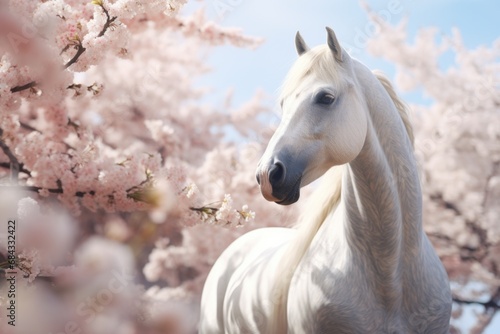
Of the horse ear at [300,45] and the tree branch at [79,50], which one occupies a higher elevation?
the horse ear at [300,45]

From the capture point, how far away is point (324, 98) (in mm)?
1310

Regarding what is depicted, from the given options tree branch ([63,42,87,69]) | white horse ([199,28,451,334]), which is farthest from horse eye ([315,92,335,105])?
tree branch ([63,42,87,69])

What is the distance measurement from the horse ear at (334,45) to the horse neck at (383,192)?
0.08 metres

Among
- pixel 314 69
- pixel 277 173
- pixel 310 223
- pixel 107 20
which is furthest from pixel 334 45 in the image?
pixel 107 20

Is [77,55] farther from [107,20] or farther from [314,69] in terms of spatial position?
[314,69]

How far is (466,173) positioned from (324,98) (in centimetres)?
312

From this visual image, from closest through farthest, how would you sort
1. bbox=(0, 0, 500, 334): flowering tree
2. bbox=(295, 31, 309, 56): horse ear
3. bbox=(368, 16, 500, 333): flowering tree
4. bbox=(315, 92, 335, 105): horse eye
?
1. bbox=(315, 92, 335, 105): horse eye
2. bbox=(295, 31, 309, 56): horse ear
3. bbox=(0, 0, 500, 334): flowering tree
4. bbox=(368, 16, 500, 333): flowering tree

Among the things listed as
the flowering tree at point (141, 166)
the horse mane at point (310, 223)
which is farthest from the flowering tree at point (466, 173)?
the horse mane at point (310, 223)

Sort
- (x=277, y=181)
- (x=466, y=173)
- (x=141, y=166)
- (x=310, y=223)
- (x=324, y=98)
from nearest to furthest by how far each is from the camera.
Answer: (x=277, y=181) < (x=324, y=98) < (x=310, y=223) < (x=141, y=166) < (x=466, y=173)

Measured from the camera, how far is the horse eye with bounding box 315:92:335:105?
1307mm

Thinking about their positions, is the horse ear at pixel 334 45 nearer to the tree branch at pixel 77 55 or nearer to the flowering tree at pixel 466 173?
the tree branch at pixel 77 55

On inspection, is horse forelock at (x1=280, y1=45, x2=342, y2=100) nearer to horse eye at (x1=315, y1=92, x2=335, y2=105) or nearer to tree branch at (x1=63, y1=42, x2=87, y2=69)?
horse eye at (x1=315, y1=92, x2=335, y2=105)

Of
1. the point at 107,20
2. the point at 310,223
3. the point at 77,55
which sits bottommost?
the point at 310,223

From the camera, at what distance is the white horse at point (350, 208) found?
1.28 metres
